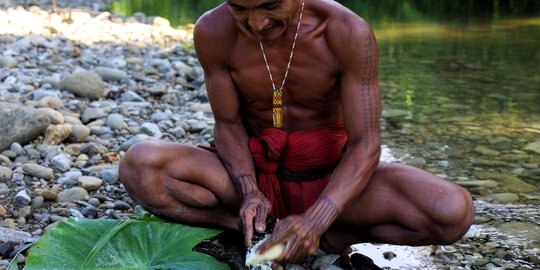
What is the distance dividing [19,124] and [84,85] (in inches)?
55.8

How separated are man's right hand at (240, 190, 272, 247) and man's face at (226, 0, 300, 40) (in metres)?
0.57

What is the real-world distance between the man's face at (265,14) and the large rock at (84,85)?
3.12 metres

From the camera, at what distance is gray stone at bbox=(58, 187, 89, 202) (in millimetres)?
3518

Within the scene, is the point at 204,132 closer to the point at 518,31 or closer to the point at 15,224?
the point at 15,224

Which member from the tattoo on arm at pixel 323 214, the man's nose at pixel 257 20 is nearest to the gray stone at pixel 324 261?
the tattoo on arm at pixel 323 214

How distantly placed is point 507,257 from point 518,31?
7.52 metres

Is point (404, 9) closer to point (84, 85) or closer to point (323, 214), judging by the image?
point (84, 85)

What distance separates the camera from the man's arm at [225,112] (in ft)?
9.43

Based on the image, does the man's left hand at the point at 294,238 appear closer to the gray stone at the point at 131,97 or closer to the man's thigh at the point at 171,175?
the man's thigh at the point at 171,175

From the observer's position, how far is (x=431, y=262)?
3.07 metres

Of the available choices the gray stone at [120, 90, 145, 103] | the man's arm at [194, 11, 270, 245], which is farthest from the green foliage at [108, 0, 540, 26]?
the man's arm at [194, 11, 270, 245]

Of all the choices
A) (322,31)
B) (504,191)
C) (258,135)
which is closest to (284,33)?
(322,31)

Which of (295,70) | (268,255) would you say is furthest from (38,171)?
(268,255)

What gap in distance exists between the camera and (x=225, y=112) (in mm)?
3004
